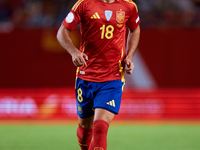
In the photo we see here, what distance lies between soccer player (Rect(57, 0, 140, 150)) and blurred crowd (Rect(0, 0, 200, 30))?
6.43 metres

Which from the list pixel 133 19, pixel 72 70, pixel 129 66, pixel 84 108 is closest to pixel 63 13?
pixel 72 70

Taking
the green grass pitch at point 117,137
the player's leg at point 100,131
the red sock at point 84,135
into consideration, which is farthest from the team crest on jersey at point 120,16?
the green grass pitch at point 117,137

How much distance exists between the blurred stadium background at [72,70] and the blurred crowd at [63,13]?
2 centimetres

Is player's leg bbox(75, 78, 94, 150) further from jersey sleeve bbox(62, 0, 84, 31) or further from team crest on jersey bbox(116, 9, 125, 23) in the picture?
team crest on jersey bbox(116, 9, 125, 23)

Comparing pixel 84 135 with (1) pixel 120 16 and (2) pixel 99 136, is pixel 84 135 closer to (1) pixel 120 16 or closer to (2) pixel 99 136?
(2) pixel 99 136

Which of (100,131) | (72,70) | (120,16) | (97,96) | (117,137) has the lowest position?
(72,70)

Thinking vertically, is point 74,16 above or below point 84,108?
above

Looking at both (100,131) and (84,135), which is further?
(84,135)

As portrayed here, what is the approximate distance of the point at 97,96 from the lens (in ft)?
15.1

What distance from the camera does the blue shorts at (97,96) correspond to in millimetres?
4523

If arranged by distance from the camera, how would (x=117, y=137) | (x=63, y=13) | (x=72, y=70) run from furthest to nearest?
(x=63, y=13)
(x=72, y=70)
(x=117, y=137)

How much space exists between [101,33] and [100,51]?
182mm

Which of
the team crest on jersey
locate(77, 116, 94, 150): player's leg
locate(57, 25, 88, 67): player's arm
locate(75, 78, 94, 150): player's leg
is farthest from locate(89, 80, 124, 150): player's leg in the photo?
the team crest on jersey

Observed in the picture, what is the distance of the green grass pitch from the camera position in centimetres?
650
